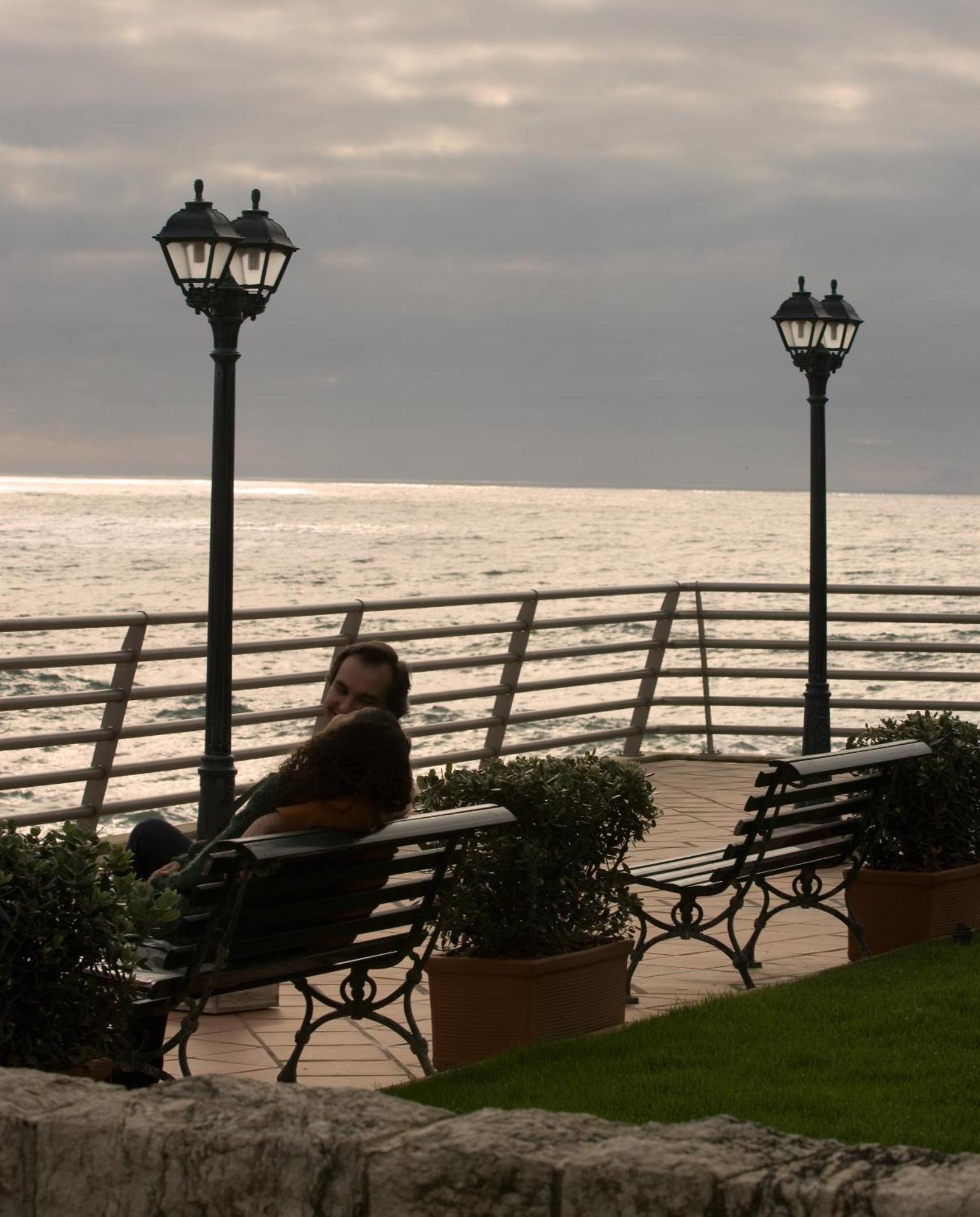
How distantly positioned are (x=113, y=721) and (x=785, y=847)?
4.24 m

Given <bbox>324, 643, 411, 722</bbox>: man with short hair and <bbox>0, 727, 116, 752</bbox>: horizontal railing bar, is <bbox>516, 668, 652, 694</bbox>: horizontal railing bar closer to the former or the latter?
<bbox>0, 727, 116, 752</bbox>: horizontal railing bar

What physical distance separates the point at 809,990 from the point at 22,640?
54.6m

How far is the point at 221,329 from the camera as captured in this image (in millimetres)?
7629

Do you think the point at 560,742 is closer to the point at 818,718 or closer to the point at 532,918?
the point at 818,718

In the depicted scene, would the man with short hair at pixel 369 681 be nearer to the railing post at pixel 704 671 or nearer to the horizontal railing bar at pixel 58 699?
the horizontal railing bar at pixel 58 699

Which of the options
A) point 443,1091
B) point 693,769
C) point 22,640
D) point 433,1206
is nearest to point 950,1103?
point 443,1091

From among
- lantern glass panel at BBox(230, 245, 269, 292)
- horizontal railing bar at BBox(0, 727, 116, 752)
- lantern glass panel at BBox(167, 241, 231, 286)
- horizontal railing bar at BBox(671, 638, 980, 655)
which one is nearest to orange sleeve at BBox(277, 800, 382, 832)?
lantern glass panel at BBox(167, 241, 231, 286)

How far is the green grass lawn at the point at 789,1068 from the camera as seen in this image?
454 cm

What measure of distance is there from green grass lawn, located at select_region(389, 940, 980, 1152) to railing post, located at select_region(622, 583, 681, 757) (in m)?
6.74

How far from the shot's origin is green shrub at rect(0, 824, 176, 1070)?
382cm

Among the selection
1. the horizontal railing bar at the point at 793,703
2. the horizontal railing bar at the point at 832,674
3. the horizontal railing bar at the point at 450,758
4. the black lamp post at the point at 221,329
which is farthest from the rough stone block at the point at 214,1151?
the horizontal railing bar at the point at 793,703

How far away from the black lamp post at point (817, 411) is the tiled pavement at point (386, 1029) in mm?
1829

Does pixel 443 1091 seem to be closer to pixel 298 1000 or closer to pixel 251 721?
pixel 298 1000

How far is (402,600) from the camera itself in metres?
11.0
